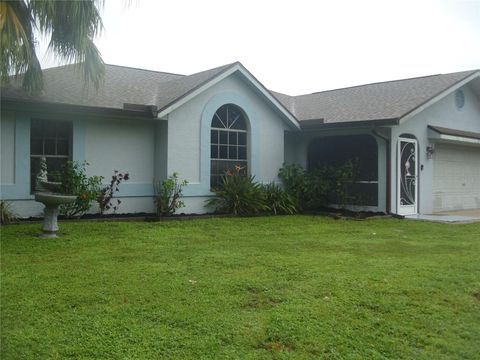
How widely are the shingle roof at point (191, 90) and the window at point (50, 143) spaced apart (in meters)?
0.81

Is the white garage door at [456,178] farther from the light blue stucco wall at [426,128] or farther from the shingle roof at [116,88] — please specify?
the shingle roof at [116,88]

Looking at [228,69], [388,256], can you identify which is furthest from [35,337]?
[228,69]

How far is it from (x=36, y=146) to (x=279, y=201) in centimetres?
674

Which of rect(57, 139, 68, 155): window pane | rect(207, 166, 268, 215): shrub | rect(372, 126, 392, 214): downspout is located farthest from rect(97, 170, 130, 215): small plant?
rect(372, 126, 392, 214): downspout

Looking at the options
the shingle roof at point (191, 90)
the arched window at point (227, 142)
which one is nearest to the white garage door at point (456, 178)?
the shingle roof at point (191, 90)

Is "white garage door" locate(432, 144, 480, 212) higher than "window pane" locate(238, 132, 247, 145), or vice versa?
"window pane" locate(238, 132, 247, 145)

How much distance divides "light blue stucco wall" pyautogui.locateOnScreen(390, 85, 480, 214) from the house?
4 cm

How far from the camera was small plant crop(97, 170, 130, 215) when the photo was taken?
12055mm

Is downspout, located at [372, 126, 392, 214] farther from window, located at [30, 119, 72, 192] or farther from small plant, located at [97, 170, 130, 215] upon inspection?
window, located at [30, 119, 72, 192]

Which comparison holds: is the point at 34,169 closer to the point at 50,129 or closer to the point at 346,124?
the point at 50,129

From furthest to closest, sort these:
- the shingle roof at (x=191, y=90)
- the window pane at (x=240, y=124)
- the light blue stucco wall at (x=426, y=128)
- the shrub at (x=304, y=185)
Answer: the shrub at (x=304, y=185)
the window pane at (x=240, y=124)
the light blue stucco wall at (x=426, y=128)
the shingle roof at (x=191, y=90)

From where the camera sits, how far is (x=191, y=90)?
42.2 feet

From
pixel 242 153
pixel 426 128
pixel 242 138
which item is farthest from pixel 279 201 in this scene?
pixel 426 128

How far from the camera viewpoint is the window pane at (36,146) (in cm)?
1177
